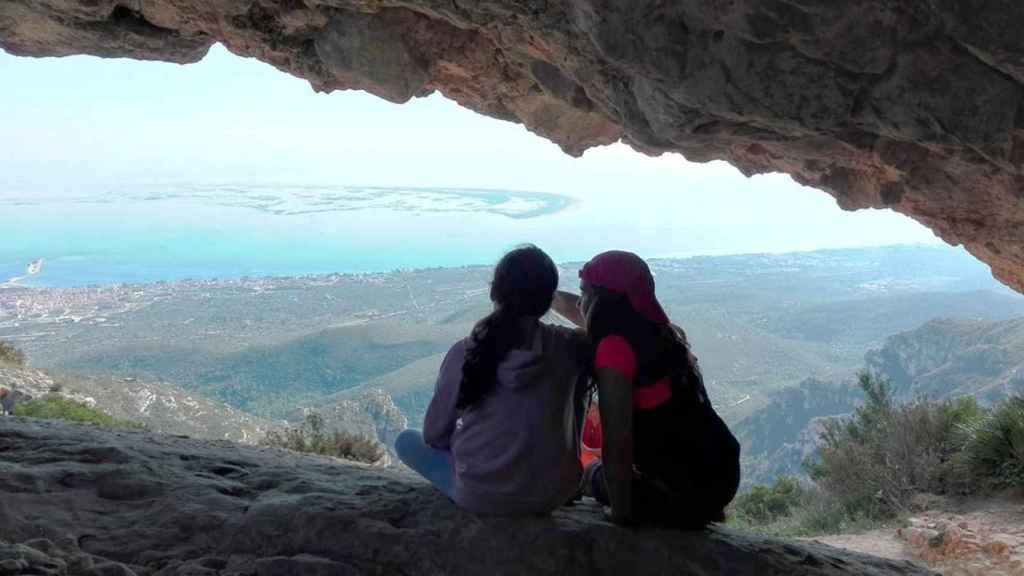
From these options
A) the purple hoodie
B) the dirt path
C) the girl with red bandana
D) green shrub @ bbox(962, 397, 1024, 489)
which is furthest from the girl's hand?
green shrub @ bbox(962, 397, 1024, 489)

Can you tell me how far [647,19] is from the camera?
3805 mm

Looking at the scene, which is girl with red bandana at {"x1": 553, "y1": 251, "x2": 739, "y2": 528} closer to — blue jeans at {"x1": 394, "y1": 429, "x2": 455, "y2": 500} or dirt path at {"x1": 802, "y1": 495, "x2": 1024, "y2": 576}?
blue jeans at {"x1": 394, "y1": 429, "x2": 455, "y2": 500}

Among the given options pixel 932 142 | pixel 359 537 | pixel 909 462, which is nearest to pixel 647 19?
pixel 932 142

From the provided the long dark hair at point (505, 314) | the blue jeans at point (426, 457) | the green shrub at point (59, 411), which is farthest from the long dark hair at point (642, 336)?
the green shrub at point (59, 411)

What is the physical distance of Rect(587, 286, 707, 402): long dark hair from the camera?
3258 mm

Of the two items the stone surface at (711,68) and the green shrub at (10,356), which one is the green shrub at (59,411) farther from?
the stone surface at (711,68)

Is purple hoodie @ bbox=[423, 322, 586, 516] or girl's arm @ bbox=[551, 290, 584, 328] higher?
girl's arm @ bbox=[551, 290, 584, 328]

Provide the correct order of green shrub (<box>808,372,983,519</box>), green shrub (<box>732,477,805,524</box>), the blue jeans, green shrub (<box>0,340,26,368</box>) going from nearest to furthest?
the blue jeans → green shrub (<box>808,372,983,519</box>) → green shrub (<box>732,477,805,524</box>) → green shrub (<box>0,340,26,368</box>)

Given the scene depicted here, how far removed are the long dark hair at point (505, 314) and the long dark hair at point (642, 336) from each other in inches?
9.7

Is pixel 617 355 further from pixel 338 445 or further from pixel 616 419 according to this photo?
pixel 338 445

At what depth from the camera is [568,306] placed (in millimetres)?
4043

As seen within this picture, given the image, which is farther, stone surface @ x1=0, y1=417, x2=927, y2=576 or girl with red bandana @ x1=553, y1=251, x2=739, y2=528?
stone surface @ x1=0, y1=417, x2=927, y2=576

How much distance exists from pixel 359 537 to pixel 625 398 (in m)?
1.43

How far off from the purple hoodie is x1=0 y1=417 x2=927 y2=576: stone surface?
16cm
